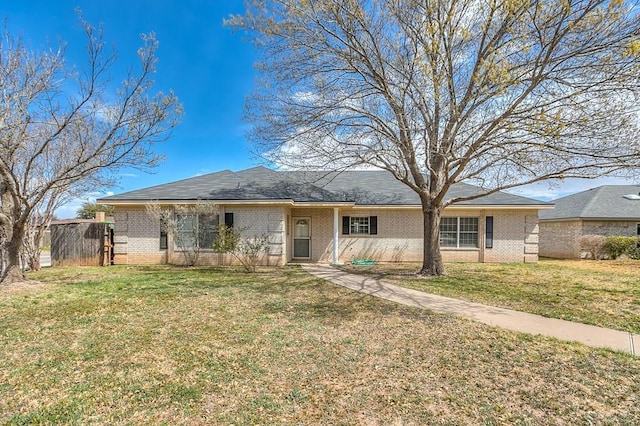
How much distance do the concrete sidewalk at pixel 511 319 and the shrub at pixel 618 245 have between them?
15.6 m

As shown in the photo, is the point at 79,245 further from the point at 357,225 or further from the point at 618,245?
the point at 618,245

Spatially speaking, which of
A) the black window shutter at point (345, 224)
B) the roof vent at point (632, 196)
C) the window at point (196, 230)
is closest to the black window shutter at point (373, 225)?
the black window shutter at point (345, 224)

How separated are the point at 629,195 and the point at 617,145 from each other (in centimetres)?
1803

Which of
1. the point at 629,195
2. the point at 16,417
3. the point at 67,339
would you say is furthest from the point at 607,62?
the point at 629,195

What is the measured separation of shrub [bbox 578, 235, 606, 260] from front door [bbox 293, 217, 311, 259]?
15.4 meters

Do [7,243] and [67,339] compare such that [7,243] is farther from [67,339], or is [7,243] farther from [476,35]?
[476,35]

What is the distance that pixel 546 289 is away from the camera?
8961mm

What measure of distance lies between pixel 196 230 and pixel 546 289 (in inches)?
493

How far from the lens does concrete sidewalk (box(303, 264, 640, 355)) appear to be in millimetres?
5039

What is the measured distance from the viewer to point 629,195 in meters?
20.5

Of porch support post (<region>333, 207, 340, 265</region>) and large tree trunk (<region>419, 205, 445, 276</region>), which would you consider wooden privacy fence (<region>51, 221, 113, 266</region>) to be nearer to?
porch support post (<region>333, 207, 340, 265</region>)

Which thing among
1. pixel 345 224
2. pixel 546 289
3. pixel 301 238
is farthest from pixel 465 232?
pixel 301 238

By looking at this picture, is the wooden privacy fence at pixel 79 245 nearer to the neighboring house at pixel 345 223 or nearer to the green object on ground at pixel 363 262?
the neighboring house at pixel 345 223

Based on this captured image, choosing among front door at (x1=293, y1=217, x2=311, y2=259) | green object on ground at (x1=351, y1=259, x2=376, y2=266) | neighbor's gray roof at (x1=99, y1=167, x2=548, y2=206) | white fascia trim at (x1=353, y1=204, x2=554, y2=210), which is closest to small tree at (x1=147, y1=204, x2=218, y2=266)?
neighbor's gray roof at (x1=99, y1=167, x2=548, y2=206)
